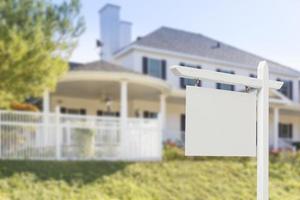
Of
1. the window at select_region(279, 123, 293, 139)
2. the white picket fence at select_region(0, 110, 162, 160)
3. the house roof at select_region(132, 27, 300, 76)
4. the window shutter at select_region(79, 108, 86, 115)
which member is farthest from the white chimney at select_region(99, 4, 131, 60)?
the window at select_region(279, 123, 293, 139)

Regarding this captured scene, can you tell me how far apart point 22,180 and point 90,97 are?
31.2 ft

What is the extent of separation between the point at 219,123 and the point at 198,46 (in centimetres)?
1899

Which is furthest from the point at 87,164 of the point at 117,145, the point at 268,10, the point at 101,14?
the point at 101,14

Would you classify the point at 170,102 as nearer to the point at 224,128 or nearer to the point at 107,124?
the point at 107,124

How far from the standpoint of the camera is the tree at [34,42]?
9195 mm

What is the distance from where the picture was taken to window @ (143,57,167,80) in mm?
18828

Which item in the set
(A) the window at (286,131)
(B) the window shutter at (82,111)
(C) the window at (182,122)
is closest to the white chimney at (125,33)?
(B) the window shutter at (82,111)

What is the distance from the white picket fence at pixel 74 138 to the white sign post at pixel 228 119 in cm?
855

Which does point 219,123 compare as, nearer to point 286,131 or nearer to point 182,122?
point 182,122

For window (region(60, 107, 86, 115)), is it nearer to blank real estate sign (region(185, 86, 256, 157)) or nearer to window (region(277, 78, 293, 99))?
window (region(277, 78, 293, 99))

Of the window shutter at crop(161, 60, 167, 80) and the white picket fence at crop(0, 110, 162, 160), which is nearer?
the white picket fence at crop(0, 110, 162, 160)

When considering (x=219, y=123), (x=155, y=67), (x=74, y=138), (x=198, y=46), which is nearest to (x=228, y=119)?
(x=219, y=123)

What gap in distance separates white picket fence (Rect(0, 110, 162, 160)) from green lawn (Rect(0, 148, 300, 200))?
0.65 m

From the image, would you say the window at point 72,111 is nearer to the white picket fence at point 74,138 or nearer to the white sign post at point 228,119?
the white picket fence at point 74,138
